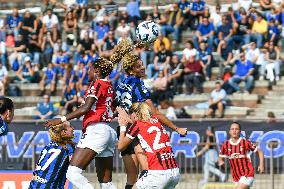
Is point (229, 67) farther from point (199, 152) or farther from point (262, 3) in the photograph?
point (199, 152)

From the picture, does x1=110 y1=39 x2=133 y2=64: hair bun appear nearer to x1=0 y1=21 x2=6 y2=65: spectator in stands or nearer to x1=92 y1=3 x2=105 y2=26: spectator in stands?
x1=92 y1=3 x2=105 y2=26: spectator in stands

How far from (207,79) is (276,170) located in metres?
6.59

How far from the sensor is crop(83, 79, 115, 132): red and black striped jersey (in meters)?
13.9

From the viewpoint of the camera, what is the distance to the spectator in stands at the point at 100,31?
93.9 ft

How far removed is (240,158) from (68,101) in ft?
31.3

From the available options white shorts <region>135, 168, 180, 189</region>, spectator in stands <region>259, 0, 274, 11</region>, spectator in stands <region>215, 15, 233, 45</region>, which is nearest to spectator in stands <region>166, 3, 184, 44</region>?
spectator in stands <region>215, 15, 233, 45</region>

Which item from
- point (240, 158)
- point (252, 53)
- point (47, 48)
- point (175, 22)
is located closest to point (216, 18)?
point (175, 22)

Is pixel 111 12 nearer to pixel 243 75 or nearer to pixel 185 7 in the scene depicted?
pixel 185 7

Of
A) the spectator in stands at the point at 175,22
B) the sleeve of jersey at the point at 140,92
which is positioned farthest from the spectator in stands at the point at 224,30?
the sleeve of jersey at the point at 140,92

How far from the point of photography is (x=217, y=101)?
24828 millimetres

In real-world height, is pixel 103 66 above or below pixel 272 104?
above

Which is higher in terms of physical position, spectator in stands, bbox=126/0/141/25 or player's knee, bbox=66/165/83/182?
player's knee, bbox=66/165/83/182

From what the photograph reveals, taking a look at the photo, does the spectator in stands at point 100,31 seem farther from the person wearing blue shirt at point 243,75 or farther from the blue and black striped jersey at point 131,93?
the blue and black striped jersey at point 131,93

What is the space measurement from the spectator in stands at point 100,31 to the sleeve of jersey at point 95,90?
14.5 metres
